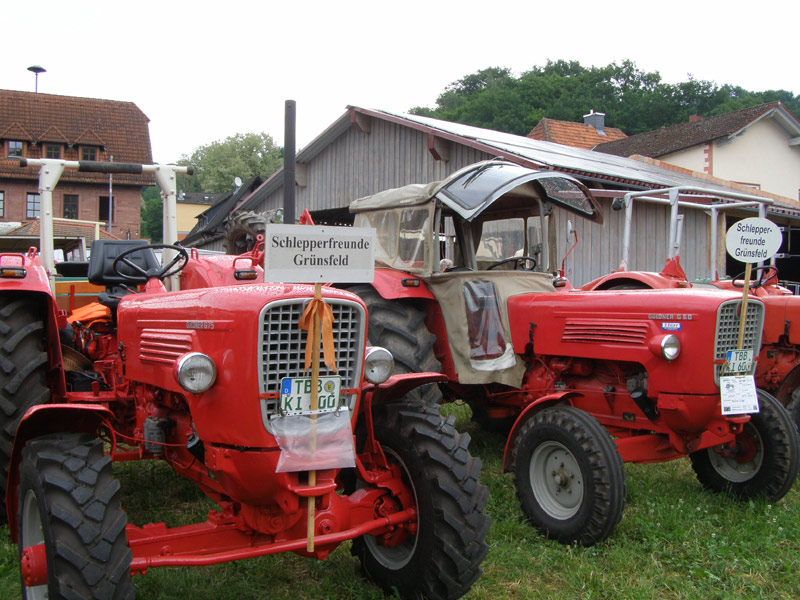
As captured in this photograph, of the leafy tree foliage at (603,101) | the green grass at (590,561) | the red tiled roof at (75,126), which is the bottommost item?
the green grass at (590,561)

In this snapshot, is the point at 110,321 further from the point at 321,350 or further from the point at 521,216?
the point at 521,216

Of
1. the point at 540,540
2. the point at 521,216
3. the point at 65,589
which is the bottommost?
the point at 540,540

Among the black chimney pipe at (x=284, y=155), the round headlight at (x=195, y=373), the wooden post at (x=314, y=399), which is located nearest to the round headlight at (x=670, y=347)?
the wooden post at (x=314, y=399)

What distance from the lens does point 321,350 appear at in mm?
2801

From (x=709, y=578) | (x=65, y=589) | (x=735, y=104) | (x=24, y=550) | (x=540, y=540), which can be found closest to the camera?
(x=65, y=589)

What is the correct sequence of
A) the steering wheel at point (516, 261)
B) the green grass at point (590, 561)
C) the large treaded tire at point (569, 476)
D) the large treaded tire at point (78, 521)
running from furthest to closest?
the steering wheel at point (516, 261) → the large treaded tire at point (569, 476) → the green grass at point (590, 561) → the large treaded tire at point (78, 521)

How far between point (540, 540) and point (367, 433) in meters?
1.53

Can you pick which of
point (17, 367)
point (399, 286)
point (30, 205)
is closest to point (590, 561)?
point (399, 286)

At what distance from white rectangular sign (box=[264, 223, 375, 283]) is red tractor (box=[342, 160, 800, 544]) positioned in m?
1.64

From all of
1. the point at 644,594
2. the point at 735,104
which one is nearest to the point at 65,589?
the point at 644,594

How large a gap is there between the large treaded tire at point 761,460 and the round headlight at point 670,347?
96cm

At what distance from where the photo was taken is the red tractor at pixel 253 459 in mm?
2629

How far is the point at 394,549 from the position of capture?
3.31 metres

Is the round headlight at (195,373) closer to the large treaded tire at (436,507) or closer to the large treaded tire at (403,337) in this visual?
the large treaded tire at (436,507)
